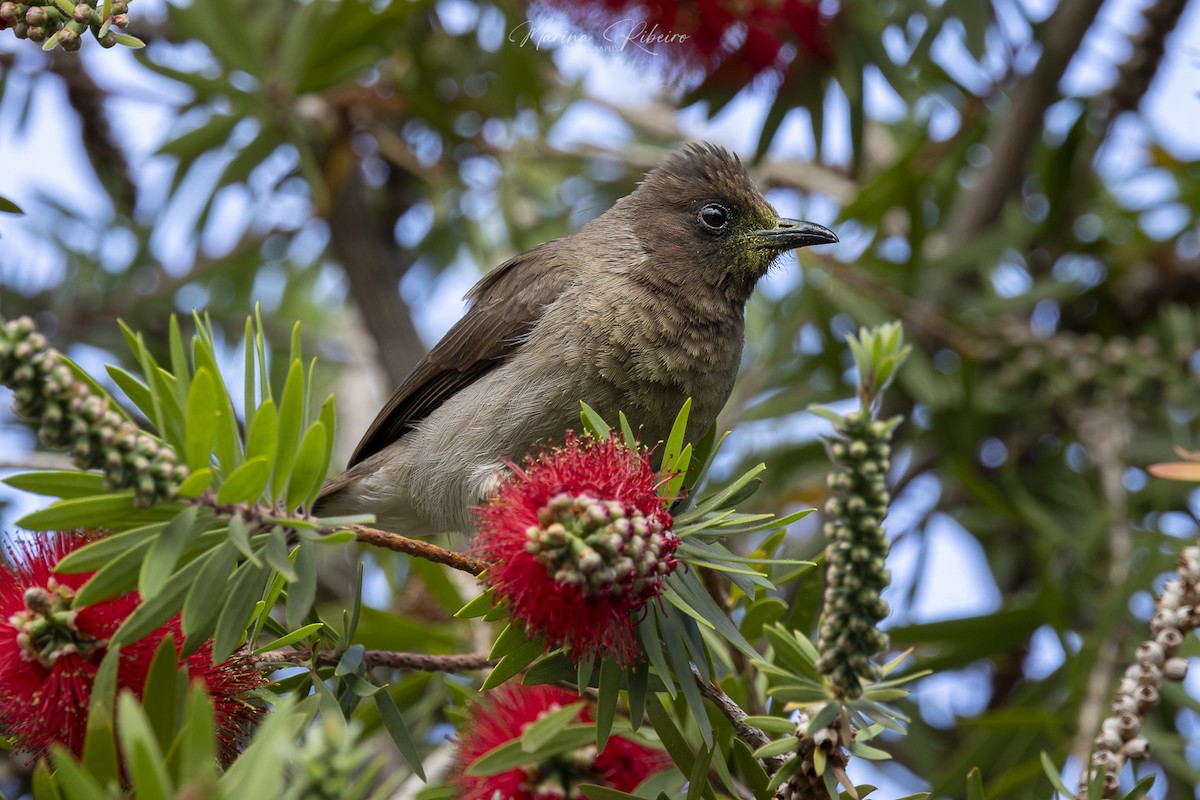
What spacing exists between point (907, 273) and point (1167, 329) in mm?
1025

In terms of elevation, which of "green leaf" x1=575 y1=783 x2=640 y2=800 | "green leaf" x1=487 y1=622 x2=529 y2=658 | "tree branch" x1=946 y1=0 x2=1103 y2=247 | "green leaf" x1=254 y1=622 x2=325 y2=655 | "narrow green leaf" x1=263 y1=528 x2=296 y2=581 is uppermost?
"narrow green leaf" x1=263 y1=528 x2=296 y2=581

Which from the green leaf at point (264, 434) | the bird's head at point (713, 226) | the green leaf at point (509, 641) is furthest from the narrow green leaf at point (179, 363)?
the bird's head at point (713, 226)

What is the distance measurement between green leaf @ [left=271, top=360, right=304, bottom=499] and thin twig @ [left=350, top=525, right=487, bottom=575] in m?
0.19

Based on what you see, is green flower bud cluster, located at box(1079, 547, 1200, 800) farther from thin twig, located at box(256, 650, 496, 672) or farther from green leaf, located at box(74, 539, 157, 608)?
green leaf, located at box(74, 539, 157, 608)

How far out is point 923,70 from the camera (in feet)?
14.9

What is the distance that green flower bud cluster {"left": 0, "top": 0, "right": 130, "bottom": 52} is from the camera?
1.79m

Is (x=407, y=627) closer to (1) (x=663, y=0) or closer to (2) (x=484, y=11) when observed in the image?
(1) (x=663, y=0)

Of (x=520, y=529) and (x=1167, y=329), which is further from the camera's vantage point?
(x=1167, y=329)

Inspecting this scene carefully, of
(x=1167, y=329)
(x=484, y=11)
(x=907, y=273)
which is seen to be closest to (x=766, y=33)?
(x=907, y=273)

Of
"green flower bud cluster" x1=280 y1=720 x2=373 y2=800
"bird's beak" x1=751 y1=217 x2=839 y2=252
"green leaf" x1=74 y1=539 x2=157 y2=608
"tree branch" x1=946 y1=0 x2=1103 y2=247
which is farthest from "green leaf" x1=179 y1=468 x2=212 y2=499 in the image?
"tree branch" x1=946 y1=0 x2=1103 y2=247

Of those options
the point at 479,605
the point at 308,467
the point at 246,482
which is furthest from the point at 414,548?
the point at 246,482

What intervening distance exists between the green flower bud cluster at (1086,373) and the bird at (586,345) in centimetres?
119

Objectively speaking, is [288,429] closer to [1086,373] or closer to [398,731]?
[398,731]

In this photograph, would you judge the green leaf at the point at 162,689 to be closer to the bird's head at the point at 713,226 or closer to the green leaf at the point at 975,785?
the green leaf at the point at 975,785
